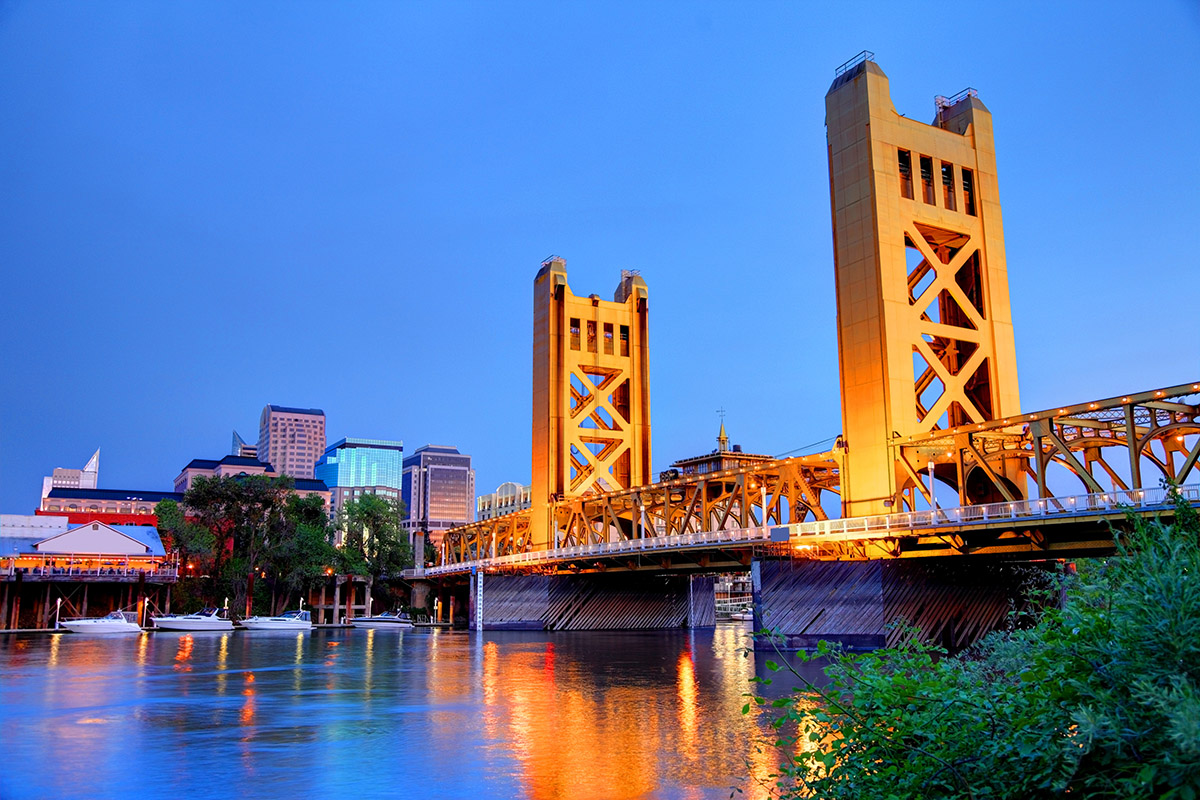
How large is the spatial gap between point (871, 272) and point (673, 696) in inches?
1200

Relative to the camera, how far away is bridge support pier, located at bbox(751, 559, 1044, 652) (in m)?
42.9

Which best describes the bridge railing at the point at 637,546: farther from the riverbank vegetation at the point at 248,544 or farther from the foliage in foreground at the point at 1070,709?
the foliage in foreground at the point at 1070,709

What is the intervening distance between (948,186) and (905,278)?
8865 millimetres

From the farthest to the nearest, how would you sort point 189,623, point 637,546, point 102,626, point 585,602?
point 585,602
point 189,623
point 102,626
point 637,546

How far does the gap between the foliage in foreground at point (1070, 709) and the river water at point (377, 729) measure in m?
1.69

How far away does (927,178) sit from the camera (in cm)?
5475

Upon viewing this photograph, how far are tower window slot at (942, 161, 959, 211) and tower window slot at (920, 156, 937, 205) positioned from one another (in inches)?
38.3

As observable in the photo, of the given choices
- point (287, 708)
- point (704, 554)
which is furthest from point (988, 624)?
point (287, 708)

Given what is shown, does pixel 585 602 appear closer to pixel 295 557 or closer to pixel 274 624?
pixel 274 624

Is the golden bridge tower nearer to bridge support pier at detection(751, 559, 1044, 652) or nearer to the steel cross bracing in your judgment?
A: the steel cross bracing

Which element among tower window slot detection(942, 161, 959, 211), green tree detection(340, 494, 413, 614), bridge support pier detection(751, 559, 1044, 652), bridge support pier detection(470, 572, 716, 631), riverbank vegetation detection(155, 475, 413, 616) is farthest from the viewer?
green tree detection(340, 494, 413, 614)

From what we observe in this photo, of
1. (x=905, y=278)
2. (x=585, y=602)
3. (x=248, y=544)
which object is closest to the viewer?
(x=905, y=278)

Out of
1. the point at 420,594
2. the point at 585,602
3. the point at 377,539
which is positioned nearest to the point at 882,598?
the point at 585,602

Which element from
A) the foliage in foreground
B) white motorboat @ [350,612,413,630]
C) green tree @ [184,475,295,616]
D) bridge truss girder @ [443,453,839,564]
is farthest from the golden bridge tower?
the foliage in foreground
